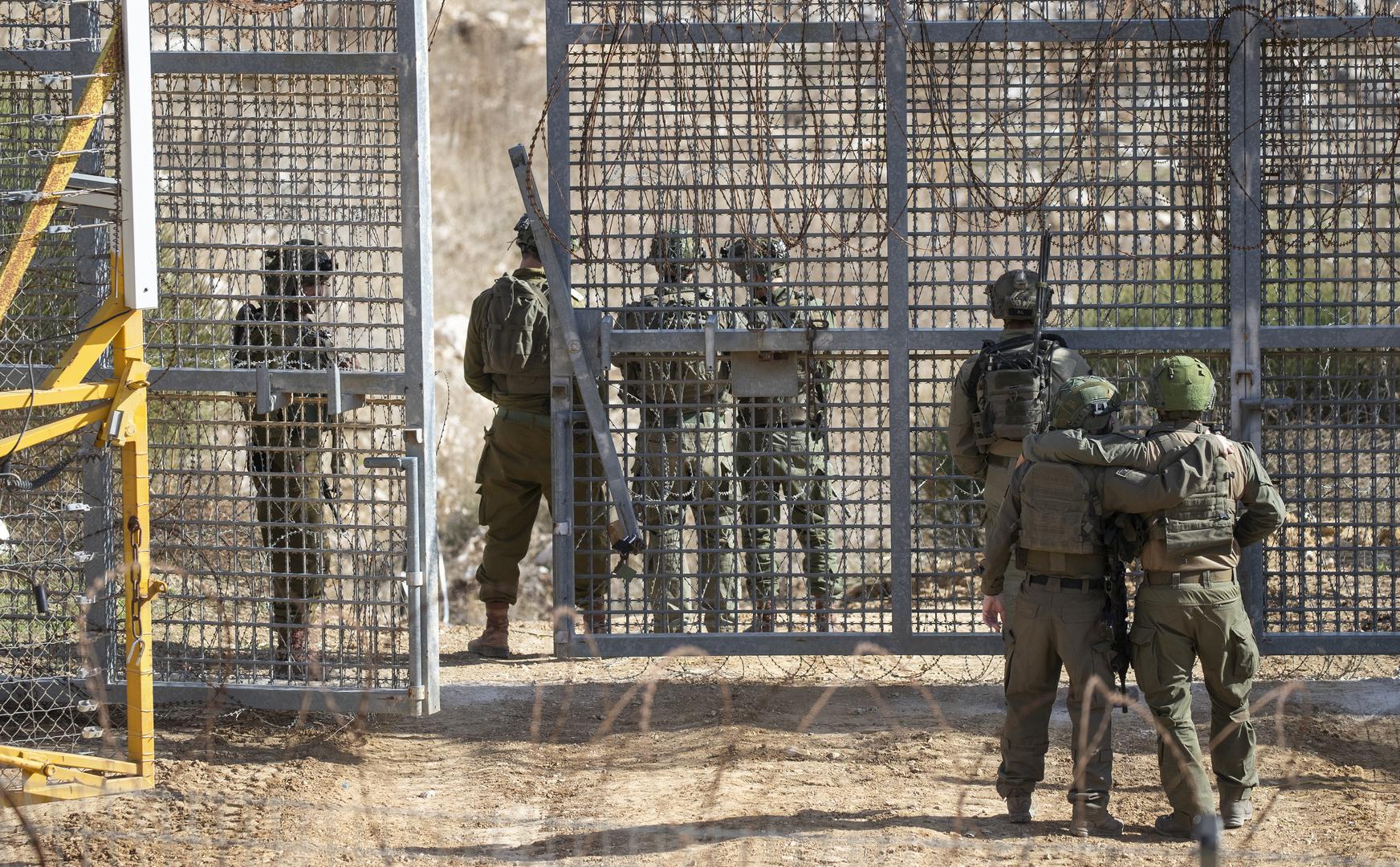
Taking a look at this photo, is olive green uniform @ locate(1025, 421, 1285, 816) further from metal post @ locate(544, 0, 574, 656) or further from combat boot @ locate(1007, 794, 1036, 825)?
metal post @ locate(544, 0, 574, 656)

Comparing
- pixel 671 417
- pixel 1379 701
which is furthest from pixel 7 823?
pixel 1379 701

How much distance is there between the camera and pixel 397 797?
526 cm

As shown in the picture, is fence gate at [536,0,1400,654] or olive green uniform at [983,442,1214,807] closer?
olive green uniform at [983,442,1214,807]

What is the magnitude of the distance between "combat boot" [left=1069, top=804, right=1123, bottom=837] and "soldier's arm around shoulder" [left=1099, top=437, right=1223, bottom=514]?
107 cm

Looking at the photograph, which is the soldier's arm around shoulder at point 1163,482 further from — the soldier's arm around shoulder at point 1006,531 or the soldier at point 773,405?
the soldier at point 773,405

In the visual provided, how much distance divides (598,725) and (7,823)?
247 centimetres

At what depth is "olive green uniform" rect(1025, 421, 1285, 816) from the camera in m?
4.69

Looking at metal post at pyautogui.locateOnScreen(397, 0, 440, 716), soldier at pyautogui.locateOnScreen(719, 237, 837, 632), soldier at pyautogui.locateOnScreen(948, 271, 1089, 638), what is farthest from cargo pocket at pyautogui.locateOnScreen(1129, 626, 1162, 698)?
metal post at pyautogui.locateOnScreen(397, 0, 440, 716)

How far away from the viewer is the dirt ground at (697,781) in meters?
4.61

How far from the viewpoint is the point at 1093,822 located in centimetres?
480

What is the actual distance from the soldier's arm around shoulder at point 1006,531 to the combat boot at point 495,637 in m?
3.32

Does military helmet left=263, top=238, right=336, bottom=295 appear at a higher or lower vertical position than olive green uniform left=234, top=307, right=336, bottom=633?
higher

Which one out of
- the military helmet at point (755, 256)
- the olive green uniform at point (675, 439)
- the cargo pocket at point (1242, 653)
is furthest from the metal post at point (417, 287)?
the cargo pocket at point (1242, 653)

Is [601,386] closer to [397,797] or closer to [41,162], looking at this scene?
[397,797]
